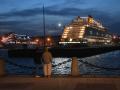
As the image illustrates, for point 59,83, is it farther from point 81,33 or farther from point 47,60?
point 81,33

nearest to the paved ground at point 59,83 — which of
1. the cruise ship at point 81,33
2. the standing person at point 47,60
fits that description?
the standing person at point 47,60

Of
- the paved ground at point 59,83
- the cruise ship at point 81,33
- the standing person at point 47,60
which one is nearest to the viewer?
the paved ground at point 59,83

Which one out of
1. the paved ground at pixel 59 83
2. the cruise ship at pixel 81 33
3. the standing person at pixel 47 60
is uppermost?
the cruise ship at pixel 81 33

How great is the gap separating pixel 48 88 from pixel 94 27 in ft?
585

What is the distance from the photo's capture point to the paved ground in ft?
58.8

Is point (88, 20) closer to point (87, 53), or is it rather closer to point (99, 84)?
point (87, 53)

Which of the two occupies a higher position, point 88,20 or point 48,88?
point 88,20

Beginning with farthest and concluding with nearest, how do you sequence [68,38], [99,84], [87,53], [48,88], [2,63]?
[68,38] < [87,53] < [2,63] < [99,84] < [48,88]

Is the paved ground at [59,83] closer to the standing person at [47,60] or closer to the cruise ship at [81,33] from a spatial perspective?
the standing person at [47,60]

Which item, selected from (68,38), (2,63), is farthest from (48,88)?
(68,38)

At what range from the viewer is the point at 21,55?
126 metres

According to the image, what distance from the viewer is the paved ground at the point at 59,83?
17.9 m

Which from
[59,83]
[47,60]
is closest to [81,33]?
[47,60]

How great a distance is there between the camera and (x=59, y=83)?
1950 centimetres
